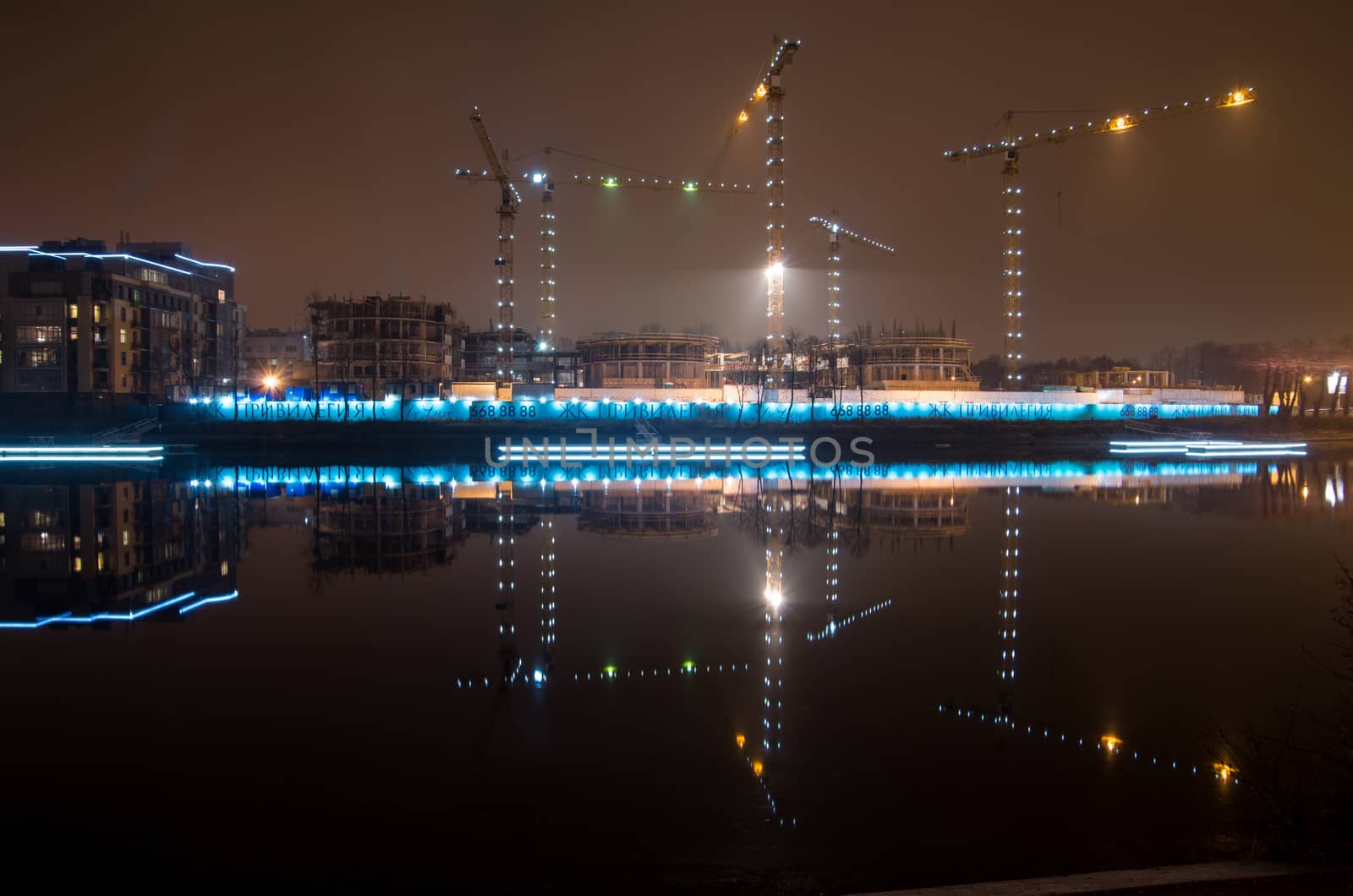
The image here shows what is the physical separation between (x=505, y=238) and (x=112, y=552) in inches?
2995

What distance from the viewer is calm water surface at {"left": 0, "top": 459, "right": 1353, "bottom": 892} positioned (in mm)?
5250

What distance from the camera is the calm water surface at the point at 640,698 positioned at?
17.2 feet

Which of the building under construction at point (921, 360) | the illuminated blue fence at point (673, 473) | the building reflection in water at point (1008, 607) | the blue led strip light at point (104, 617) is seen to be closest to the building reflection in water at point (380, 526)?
the illuminated blue fence at point (673, 473)

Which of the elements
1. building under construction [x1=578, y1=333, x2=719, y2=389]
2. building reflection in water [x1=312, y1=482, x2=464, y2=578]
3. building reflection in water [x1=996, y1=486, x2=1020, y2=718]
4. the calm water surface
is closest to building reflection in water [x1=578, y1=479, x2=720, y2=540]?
the calm water surface

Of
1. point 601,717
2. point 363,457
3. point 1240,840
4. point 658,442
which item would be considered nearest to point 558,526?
point 601,717

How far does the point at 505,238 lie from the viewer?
8731 centimetres

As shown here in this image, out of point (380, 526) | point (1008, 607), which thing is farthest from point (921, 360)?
point (1008, 607)

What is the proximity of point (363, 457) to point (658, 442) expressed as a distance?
16187mm

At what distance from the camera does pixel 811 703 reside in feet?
25.1

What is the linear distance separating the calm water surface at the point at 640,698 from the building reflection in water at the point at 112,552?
107 millimetres

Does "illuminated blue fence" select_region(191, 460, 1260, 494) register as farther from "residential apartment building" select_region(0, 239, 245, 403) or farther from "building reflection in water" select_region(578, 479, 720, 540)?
"residential apartment building" select_region(0, 239, 245, 403)

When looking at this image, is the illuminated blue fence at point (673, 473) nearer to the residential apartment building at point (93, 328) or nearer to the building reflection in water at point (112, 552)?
the building reflection in water at point (112, 552)

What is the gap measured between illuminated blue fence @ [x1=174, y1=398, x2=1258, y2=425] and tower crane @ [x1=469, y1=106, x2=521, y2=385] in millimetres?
25236

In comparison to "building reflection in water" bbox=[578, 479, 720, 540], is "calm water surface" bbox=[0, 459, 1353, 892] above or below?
below
